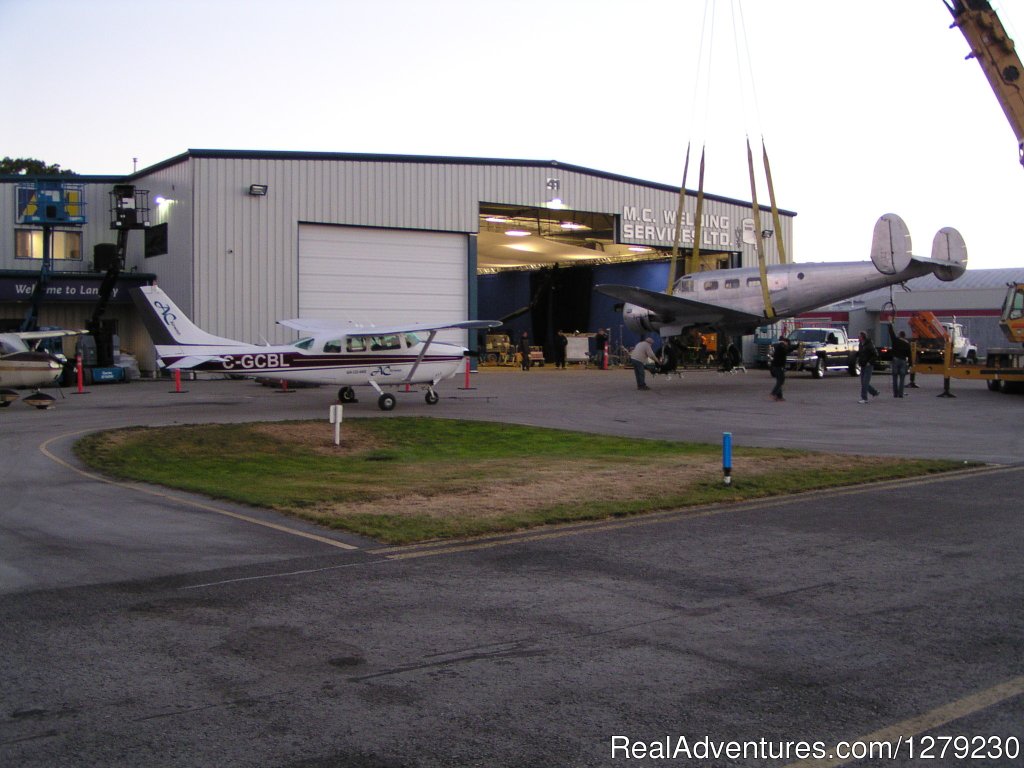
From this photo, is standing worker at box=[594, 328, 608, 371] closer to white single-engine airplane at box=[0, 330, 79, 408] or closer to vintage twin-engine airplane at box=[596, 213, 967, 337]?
vintage twin-engine airplane at box=[596, 213, 967, 337]

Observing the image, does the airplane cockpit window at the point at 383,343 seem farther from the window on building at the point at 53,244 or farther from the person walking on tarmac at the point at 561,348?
the person walking on tarmac at the point at 561,348

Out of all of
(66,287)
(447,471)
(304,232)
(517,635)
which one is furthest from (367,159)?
(517,635)

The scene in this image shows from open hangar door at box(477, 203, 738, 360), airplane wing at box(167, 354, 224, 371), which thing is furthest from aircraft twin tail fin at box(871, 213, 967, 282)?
open hangar door at box(477, 203, 738, 360)

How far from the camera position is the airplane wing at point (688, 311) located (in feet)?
102

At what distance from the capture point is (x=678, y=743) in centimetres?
464

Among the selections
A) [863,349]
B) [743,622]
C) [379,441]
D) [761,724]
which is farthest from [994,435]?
[761,724]

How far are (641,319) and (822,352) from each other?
921 centimetres

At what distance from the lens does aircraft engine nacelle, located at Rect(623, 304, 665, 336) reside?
3512 cm

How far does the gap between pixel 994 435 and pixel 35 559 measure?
17.0 m

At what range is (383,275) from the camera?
40.8m

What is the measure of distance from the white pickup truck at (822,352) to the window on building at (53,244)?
30.8m

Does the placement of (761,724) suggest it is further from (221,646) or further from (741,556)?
(741,556)

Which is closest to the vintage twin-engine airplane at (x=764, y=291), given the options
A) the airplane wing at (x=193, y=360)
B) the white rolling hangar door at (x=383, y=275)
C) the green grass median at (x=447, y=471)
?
the white rolling hangar door at (x=383, y=275)

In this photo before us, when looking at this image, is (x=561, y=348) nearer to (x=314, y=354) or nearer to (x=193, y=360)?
(x=314, y=354)
